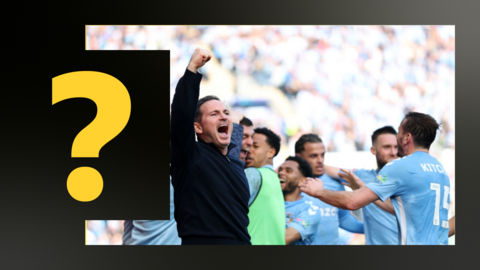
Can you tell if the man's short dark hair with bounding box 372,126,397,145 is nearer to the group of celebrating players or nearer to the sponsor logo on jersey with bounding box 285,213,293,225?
the group of celebrating players

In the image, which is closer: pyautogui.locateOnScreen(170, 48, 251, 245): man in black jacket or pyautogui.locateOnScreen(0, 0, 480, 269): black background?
pyautogui.locateOnScreen(170, 48, 251, 245): man in black jacket

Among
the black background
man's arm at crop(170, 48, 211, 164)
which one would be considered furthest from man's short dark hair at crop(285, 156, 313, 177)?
man's arm at crop(170, 48, 211, 164)

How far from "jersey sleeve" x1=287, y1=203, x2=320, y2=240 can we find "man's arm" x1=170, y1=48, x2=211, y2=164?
92 centimetres

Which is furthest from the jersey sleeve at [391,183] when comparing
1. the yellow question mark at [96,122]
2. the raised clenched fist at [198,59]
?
the yellow question mark at [96,122]

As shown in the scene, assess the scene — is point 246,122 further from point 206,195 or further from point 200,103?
point 206,195

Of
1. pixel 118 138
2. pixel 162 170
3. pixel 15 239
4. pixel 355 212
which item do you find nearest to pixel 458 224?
pixel 355 212

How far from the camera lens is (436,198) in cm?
310

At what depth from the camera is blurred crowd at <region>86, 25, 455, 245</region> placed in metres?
3.12

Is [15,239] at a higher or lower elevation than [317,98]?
lower

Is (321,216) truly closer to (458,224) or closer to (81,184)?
(458,224)

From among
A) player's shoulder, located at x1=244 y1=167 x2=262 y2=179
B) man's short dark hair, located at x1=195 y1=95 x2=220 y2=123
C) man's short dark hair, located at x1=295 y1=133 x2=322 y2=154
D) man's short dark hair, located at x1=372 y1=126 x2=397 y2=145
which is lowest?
player's shoulder, located at x1=244 y1=167 x2=262 y2=179

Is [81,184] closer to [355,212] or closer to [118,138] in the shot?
[118,138]
